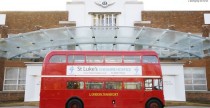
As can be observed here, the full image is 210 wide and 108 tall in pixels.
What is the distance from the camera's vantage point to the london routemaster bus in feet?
49.1

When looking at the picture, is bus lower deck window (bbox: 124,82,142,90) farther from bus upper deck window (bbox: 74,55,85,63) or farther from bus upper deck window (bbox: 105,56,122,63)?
bus upper deck window (bbox: 74,55,85,63)

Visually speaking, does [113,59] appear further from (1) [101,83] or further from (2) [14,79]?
(2) [14,79]

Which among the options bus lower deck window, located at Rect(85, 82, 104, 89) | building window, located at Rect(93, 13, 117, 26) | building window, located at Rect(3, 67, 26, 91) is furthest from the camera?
building window, located at Rect(93, 13, 117, 26)

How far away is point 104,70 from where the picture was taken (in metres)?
15.3

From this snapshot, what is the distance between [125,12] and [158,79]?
14.1 meters

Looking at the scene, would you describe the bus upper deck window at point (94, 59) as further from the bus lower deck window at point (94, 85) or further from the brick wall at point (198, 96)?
the brick wall at point (198, 96)

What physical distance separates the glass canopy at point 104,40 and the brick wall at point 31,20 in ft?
20.2

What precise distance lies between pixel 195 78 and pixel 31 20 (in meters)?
17.6

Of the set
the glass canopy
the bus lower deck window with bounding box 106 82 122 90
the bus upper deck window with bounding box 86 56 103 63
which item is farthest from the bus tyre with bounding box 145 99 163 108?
the glass canopy

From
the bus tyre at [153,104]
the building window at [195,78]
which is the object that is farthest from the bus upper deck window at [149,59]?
the building window at [195,78]

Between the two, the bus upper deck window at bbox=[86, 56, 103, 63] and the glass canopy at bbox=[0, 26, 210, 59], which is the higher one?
the glass canopy at bbox=[0, 26, 210, 59]

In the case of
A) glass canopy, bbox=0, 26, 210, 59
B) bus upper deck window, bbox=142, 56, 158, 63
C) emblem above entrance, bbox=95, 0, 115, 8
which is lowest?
bus upper deck window, bbox=142, 56, 158, 63

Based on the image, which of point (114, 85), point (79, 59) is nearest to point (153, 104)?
point (114, 85)

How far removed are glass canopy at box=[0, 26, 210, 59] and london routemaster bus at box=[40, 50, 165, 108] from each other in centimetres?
465
